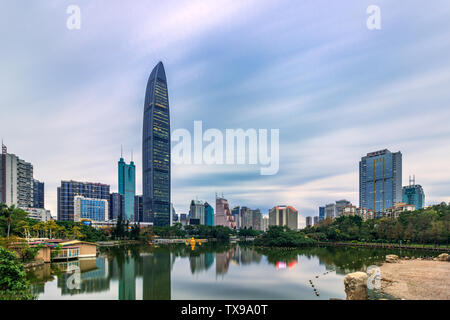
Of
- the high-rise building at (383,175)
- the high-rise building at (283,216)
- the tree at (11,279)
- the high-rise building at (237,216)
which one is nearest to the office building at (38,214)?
the tree at (11,279)

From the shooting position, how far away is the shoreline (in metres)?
14.4

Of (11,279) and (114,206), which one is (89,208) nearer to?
(114,206)

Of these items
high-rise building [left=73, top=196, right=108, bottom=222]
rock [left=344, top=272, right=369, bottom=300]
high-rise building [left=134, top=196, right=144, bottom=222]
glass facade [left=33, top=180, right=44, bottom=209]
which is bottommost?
high-rise building [left=134, top=196, right=144, bottom=222]

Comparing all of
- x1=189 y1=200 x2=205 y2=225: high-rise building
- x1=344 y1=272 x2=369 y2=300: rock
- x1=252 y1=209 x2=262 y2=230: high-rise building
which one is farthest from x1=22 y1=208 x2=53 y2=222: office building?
x1=252 y1=209 x2=262 y2=230: high-rise building

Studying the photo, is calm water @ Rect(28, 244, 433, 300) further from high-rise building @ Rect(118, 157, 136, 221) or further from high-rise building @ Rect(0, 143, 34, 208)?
high-rise building @ Rect(118, 157, 136, 221)

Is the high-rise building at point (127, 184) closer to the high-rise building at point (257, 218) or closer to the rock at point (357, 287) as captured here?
the high-rise building at point (257, 218)

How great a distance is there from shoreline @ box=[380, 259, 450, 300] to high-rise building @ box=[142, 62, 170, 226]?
115 metres

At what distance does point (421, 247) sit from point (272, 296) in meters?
34.5

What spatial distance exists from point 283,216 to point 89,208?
85.5 m

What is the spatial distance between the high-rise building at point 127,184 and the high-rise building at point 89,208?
32.2 metres

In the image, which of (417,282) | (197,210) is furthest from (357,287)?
(197,210)

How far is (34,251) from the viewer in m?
23.6
